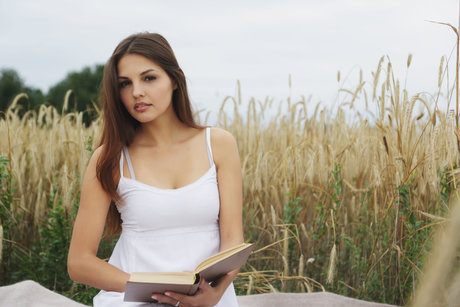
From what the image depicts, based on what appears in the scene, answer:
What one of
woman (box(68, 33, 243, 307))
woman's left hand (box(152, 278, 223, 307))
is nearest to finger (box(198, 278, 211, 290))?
woman's left hand (box(152, 278, 223, 307))

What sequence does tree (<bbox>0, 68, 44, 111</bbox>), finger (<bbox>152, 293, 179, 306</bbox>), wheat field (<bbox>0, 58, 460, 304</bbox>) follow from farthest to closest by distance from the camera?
tree (<bbox>0, 68, 44, 111</bbox>) < wheat field (<bbox>0, 58, 460, 304</bbox>) < finger (<bbox>152, 293, 179, 306</bbox>)

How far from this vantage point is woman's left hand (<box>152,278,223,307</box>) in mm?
1260

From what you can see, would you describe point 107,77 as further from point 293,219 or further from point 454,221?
point 454,221

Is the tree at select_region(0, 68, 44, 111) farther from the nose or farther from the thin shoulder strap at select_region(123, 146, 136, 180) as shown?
the nose

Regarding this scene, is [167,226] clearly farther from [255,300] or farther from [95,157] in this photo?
[255,300]

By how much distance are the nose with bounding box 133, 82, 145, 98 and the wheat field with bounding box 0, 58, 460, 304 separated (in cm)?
98

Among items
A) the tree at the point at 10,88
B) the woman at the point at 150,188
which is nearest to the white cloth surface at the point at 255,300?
the woman at the point at 150,188

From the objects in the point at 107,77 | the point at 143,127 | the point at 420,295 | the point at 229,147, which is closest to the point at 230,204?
the point at 229,147

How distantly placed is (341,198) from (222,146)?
1.13m

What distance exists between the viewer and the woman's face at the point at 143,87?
1.55m

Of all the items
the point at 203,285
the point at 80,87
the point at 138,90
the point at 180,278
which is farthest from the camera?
the point at 80,87

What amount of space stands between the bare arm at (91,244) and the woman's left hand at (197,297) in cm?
27

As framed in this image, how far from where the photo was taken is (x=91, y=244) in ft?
5.13

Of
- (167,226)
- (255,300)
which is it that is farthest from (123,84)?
(255,300)
